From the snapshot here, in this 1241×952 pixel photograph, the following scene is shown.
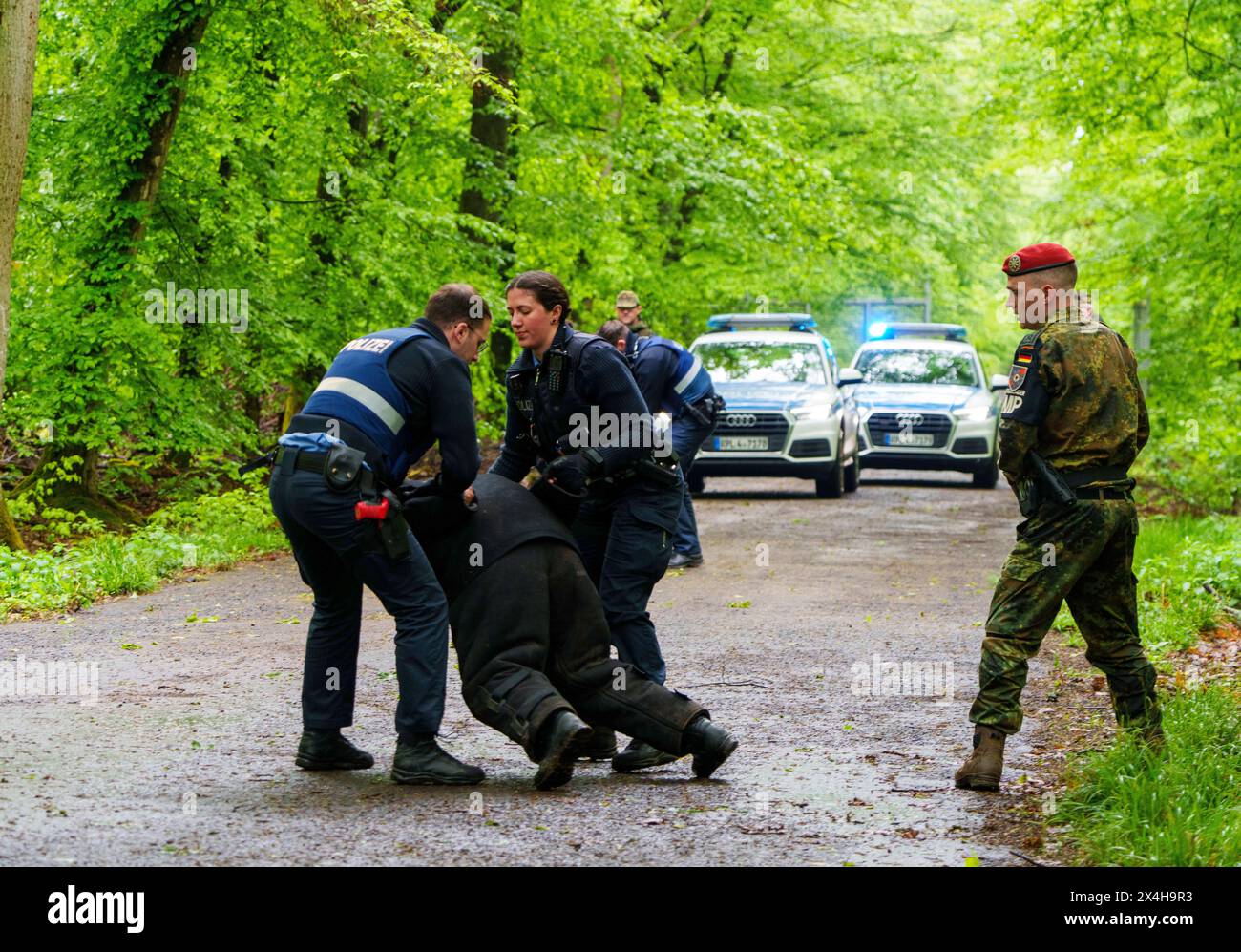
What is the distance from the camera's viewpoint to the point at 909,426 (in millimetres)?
22594

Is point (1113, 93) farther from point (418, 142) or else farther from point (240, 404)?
point (240, 404)

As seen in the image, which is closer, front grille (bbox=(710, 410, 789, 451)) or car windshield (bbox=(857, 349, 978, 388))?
front grille (bbox=(710, 410, 789, 451))

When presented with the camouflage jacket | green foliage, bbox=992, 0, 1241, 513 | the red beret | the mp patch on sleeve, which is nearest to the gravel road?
the camouflage jacket

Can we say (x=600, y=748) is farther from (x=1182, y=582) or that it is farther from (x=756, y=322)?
(x=756, y=322)

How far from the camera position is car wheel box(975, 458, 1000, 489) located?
22.9 metres

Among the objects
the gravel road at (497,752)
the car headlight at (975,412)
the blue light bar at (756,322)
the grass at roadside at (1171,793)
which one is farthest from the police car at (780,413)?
the grass at roadside at (1171,793)

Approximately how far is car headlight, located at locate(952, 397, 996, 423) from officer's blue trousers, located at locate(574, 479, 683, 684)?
625 inches

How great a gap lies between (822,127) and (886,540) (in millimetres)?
16253

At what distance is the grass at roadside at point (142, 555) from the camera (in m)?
11.3

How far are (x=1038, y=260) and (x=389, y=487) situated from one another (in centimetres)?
270

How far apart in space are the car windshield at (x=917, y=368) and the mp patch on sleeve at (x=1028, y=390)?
17.4 metres

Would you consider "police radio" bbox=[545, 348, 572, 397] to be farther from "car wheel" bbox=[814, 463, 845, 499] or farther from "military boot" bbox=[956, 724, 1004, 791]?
"car wheel" bbox=[814, 463, 845, 499]
